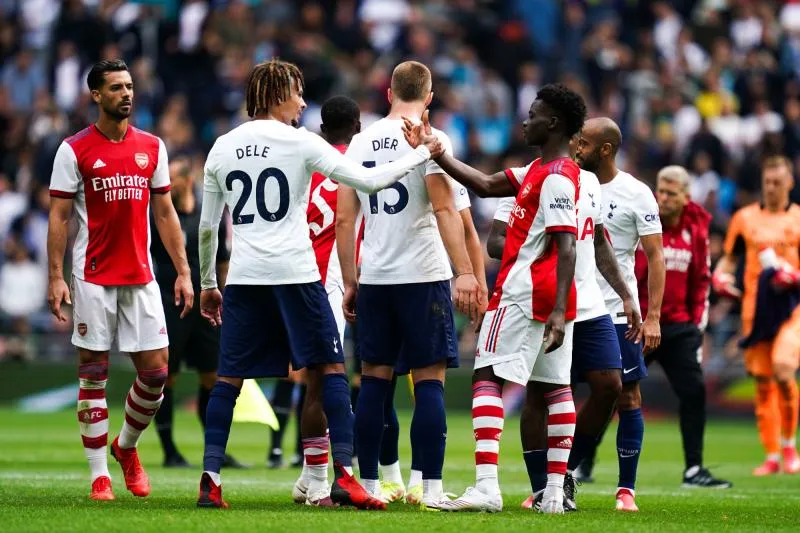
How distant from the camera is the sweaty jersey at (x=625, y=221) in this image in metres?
10.1

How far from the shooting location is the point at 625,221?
10.2m

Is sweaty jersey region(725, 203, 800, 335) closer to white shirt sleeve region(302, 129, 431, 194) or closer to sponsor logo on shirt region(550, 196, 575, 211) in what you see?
sponsor logo on shirt region(550, 196, 575, 211)

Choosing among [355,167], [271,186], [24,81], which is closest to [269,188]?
[271,186]

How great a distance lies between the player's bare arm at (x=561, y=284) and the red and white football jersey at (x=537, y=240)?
0.08 meters

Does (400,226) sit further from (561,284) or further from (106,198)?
(106,198)

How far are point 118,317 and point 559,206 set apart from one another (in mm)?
3142

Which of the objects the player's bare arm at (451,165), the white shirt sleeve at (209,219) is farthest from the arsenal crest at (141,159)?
the player's bare arm at (451,165)

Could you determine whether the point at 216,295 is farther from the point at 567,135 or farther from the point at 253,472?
the point at 253,472

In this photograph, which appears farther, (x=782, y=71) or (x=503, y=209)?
(x=782, y=71)

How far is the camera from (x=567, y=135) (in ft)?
29.2

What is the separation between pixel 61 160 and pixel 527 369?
3.29 meters

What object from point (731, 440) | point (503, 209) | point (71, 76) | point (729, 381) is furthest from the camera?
point (71, 76)

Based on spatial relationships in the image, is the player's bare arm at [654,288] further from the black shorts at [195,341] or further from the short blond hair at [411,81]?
the black shorts at [195,341]

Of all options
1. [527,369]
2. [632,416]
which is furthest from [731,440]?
[527,369]
